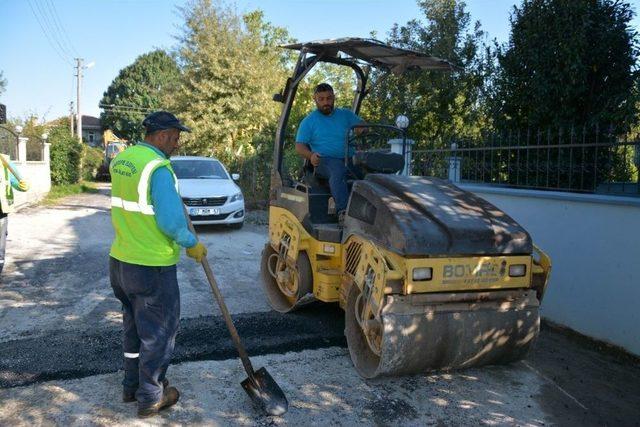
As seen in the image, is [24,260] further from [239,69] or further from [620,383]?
[239,69]

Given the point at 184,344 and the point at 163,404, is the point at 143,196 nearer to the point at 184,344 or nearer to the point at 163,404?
the point at 163,404

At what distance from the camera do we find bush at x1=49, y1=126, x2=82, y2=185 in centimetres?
2144

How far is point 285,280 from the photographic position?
5.31 m

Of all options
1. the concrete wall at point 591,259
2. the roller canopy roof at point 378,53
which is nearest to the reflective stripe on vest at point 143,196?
the roller canopy roof at point 378,53

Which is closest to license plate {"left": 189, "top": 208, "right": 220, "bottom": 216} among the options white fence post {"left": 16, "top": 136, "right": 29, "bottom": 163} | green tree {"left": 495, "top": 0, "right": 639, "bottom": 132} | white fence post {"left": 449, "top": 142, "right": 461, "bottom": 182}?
white fence post {"left": 449, "top": 142, "right": 461, "bottom": 182}

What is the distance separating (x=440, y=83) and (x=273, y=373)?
13.3 meters

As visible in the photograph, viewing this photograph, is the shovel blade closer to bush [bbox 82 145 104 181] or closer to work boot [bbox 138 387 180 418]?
work boot [bbox 138 387 180 418]

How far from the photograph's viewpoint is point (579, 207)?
5160 millimetres

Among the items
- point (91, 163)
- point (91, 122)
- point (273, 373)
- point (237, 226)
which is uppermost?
point (91, 122)

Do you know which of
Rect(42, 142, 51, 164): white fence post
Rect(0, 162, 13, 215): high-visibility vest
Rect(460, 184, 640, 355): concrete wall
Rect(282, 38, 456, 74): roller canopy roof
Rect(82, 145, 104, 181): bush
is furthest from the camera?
Rect(82, 145, 104, 181): bush

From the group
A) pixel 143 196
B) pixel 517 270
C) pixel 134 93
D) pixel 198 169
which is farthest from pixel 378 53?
pixel 134 93

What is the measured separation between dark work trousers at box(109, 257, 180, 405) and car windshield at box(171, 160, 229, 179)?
329 inches

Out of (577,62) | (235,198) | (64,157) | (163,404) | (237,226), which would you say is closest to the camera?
(163,404)

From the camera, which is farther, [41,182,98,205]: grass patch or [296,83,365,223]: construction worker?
[41,182,98,205]: grass patch
